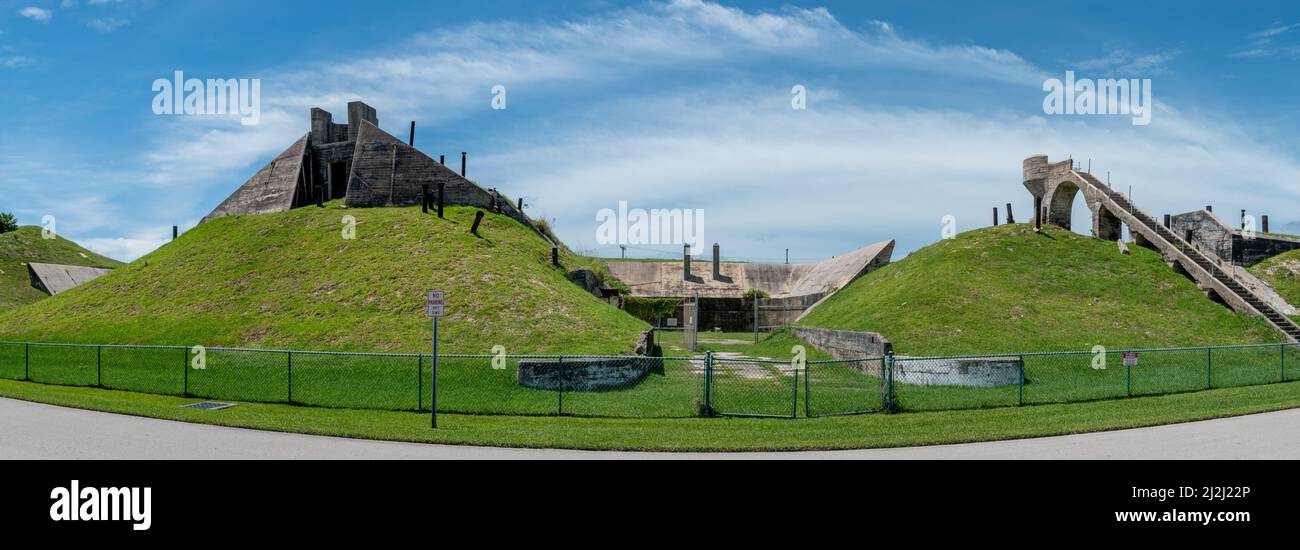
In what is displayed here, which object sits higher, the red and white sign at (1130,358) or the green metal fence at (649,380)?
the red and white sign at (1130,358)

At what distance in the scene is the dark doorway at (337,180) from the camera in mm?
46031

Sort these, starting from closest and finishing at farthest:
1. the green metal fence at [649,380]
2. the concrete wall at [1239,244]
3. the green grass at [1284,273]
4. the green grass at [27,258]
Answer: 1. the green metal fence at [649,380]
2. the green grass at [1284,273]
3. the concrete wall at [1239,244]
4. the green grass at [27,258]

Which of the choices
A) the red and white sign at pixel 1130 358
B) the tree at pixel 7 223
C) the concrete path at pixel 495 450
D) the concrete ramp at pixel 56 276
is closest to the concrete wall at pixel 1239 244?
the red and white sign at pixel 1130 358

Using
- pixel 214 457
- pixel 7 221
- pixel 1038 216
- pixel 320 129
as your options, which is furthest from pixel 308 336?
pixel 7 221

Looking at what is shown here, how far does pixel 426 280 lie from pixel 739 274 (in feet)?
143

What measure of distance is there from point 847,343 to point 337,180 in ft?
113

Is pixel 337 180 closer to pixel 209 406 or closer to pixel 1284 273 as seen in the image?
pixel 209 406

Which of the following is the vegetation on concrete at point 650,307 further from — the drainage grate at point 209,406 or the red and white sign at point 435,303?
the red and white sign at point 435,303

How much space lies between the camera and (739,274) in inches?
2763

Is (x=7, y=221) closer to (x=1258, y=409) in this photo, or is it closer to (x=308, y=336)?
(x=308, y=336)

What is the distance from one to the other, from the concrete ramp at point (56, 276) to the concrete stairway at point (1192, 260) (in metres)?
79.7

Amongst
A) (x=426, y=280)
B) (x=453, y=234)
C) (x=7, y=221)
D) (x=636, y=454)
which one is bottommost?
(x=636, y=454)

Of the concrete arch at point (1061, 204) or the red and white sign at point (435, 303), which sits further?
the concrete arch at point (1061, 204)
